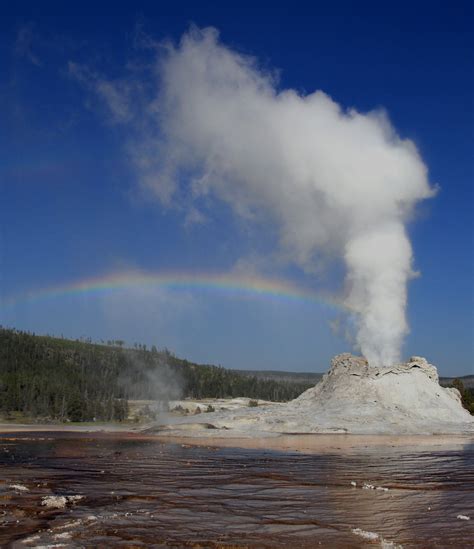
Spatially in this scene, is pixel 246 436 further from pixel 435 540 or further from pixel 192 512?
pixel 435 540

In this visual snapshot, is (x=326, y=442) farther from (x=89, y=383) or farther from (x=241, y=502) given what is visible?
(x=89, y=383)

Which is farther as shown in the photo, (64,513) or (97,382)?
(97,382)

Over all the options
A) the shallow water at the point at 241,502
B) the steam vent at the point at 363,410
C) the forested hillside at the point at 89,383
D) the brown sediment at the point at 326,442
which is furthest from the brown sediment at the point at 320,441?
the forested hillside at the point at 89,383

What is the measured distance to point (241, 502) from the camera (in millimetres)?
17469

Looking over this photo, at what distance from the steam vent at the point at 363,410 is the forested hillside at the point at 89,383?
157 ft

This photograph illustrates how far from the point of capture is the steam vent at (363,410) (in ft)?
161

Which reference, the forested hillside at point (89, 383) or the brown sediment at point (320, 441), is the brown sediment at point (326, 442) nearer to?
the brown sediment at point (320, 441)

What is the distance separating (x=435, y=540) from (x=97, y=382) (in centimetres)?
13886

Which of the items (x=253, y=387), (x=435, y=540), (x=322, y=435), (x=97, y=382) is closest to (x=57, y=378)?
(x=97, y=382)

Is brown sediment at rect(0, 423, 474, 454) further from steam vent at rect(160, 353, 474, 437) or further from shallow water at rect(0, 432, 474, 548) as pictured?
shallow water at rect(0, 432, 474, 548)

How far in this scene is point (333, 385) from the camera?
194ft

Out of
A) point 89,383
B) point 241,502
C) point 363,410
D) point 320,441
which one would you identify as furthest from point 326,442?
point 89,383

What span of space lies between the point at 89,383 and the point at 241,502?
12707 cm

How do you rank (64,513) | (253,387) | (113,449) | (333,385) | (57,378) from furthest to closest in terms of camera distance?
1. (253,387)
2. (57,378)
3. (333,385)
4. (113,449)
5. (64,513)
